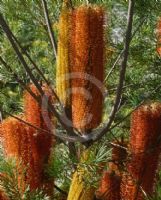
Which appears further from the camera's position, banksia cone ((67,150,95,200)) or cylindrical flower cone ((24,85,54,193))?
cylindrical flower cone ((24,85,54,193))

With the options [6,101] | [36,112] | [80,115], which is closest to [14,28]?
[6,101]

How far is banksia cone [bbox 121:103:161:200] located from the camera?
146 cm

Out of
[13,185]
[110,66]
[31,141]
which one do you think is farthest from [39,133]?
[110,66]

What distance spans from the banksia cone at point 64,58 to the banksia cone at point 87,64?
0.36 ft

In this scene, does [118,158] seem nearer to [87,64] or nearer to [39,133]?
[39,133]

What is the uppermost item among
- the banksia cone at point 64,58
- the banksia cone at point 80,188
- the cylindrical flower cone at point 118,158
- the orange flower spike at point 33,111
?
the banksia cone at point 64,58

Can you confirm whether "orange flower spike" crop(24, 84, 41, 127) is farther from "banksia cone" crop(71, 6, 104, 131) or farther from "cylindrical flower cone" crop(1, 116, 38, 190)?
"banksia cone" crop(71, 6, 104, 131)

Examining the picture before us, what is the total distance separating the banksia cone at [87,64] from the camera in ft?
4.25

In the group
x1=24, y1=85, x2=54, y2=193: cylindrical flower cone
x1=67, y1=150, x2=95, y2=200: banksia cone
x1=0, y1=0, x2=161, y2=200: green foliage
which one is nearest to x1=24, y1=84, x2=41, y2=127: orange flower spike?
x1=24, y1=85, x2=54, y2=193: cylindrical flower cone

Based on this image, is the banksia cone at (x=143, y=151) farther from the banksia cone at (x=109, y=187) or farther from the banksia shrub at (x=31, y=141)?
the banksia shrub at (x=31, y=141)

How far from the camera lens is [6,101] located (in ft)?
9.35

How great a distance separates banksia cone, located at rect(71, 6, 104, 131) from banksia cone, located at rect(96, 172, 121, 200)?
1.02 feet

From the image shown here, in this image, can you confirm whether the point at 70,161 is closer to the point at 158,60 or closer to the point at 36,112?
the point at 36,112

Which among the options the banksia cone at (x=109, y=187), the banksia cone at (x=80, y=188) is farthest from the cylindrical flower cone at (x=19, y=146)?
the banksia cone at (x=109, y=187)
